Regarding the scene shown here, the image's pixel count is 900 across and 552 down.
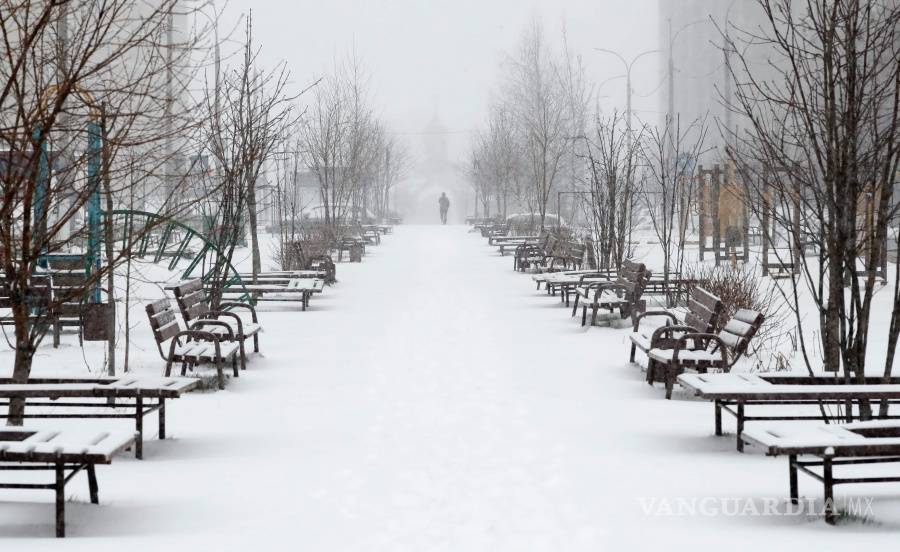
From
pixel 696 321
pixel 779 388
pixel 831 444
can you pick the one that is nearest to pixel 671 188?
pixel 696 321

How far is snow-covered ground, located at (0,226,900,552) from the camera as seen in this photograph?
5.93 m

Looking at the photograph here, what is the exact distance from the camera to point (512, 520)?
618cm

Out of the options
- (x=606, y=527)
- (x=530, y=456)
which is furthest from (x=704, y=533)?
(x=530, y=456)

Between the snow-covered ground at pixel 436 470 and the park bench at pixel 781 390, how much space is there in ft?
1.03

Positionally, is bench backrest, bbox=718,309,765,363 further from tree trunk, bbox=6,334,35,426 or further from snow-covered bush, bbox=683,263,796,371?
tree trunk, bbox=6,334,35,426

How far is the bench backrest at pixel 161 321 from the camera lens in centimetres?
1027

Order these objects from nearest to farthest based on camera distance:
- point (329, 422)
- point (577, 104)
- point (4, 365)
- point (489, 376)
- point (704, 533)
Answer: point (704, 533) → point (329, 422) → point (489, 376) → point (4, 365) → point (577, 104)

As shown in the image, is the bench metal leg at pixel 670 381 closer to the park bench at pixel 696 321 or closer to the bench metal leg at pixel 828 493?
the park bench at pixel 696 321

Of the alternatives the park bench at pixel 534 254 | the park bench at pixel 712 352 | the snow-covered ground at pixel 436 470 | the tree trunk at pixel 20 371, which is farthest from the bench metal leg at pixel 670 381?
the park bench at pixel 534 254

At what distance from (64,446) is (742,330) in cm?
592

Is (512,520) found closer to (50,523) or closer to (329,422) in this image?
(50,523)

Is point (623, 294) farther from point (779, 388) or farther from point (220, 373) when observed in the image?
point (779, 388)

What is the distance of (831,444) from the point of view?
593cm

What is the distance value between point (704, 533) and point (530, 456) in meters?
1.98
